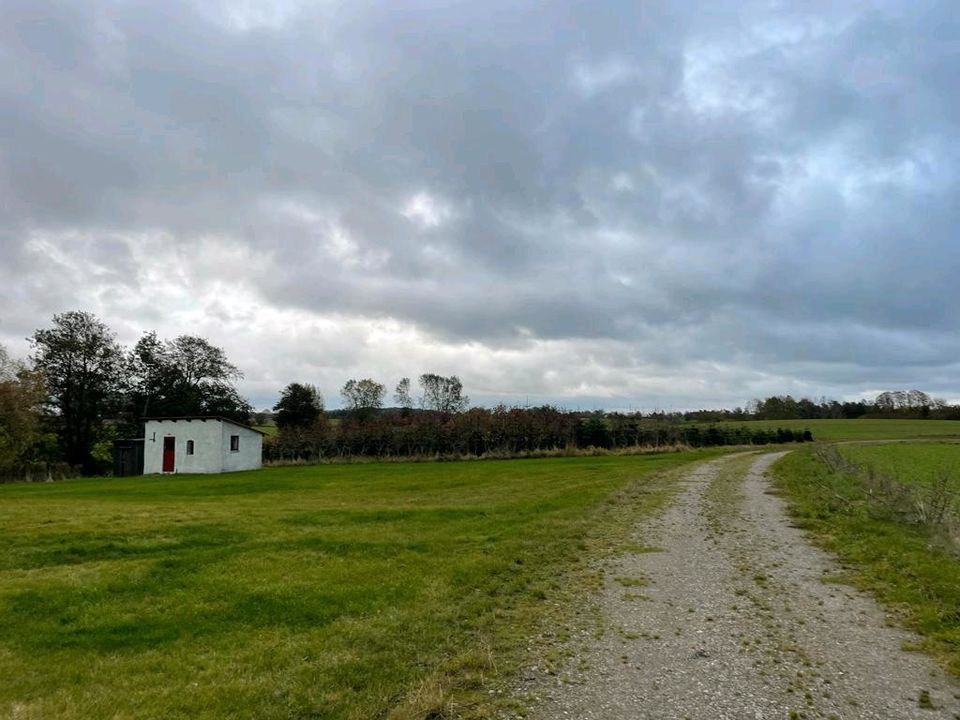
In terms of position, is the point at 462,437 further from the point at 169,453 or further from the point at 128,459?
the point at 128,459

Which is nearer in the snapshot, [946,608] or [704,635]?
[704,635]

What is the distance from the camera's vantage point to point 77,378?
172 ft

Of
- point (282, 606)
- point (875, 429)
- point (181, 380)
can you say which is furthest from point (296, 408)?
point (875, 429)

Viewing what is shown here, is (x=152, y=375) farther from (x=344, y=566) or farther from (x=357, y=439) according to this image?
(x=344, y=566)

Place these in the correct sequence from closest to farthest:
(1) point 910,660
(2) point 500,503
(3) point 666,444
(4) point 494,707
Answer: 1. (4) point 494,707
2. (1) point 910,660
3. (2) point 500,503
4. (3) point 666,444

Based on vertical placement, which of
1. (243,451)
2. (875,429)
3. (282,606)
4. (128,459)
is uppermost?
(875,429)

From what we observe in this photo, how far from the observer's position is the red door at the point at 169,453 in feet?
145

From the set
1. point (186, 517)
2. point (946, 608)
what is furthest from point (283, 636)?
point (186, 517)

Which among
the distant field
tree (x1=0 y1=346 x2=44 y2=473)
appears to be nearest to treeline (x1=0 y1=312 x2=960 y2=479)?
tree (x1=0 y1=346 x2=44 y2=473)

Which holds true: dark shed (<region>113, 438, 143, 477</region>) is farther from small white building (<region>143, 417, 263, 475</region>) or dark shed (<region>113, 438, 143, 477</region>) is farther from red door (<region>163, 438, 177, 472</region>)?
red door (<region>163, 438, 177, 472</region>)

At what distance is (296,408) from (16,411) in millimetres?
30811

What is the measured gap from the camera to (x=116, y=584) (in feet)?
27.4

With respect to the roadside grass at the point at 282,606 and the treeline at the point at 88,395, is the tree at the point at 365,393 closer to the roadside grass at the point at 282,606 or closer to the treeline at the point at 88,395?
the treeline at the point at 88,395

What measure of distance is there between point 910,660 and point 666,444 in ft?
170
